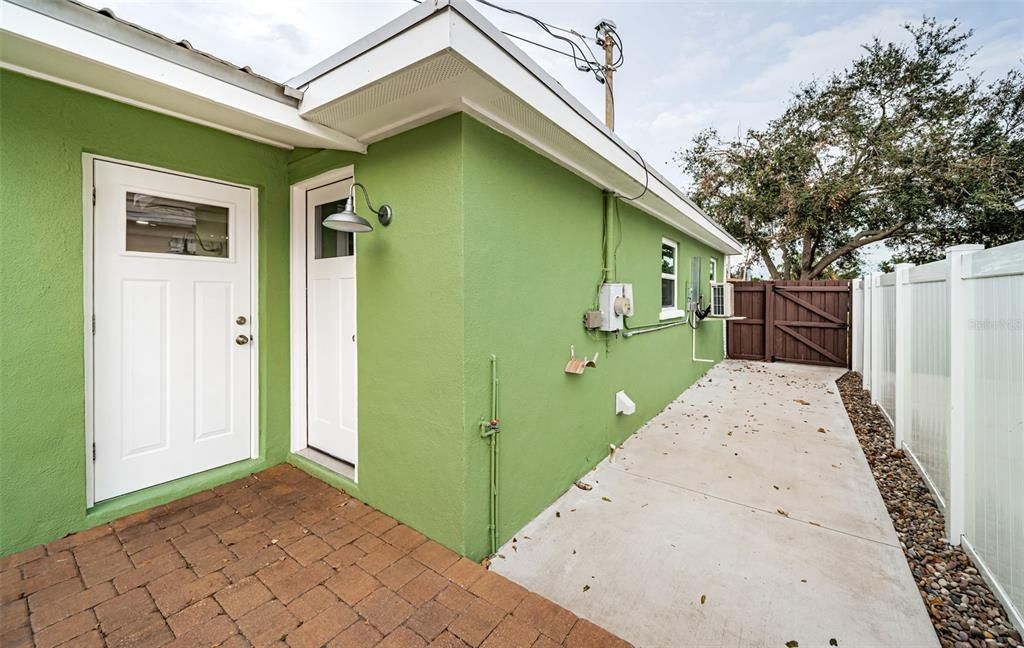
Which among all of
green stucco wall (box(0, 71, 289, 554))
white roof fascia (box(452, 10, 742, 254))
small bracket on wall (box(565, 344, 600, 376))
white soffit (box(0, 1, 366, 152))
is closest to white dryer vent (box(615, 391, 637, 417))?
small bracket on wall (box(565, 344, 600, 376))

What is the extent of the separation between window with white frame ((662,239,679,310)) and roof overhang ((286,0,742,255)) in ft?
11.2

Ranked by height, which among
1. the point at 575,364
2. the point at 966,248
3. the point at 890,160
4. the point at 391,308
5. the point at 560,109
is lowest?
the point at 575,364

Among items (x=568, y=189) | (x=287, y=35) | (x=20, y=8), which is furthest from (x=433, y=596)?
(x=287, y=35)

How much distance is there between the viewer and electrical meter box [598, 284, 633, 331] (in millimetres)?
3691

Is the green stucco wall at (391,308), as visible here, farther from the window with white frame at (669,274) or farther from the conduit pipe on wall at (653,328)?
the window with white frame at (669,274)

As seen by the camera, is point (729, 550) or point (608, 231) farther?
point (608, 231)

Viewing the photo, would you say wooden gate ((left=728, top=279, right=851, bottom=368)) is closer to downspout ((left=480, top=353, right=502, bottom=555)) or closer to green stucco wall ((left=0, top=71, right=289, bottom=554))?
downspout ((left=480, top=353, right=502, bottom=555))

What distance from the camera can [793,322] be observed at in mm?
9445

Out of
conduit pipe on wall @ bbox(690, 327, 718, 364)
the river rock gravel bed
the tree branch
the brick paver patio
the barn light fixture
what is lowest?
the river rock gravel bed

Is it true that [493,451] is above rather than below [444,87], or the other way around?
below

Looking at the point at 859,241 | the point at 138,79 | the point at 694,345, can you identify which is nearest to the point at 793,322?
the point at 694,345

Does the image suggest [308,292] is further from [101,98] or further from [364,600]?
[364,600]

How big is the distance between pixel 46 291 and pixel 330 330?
1.52 metres

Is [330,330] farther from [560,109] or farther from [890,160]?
[890,160]
